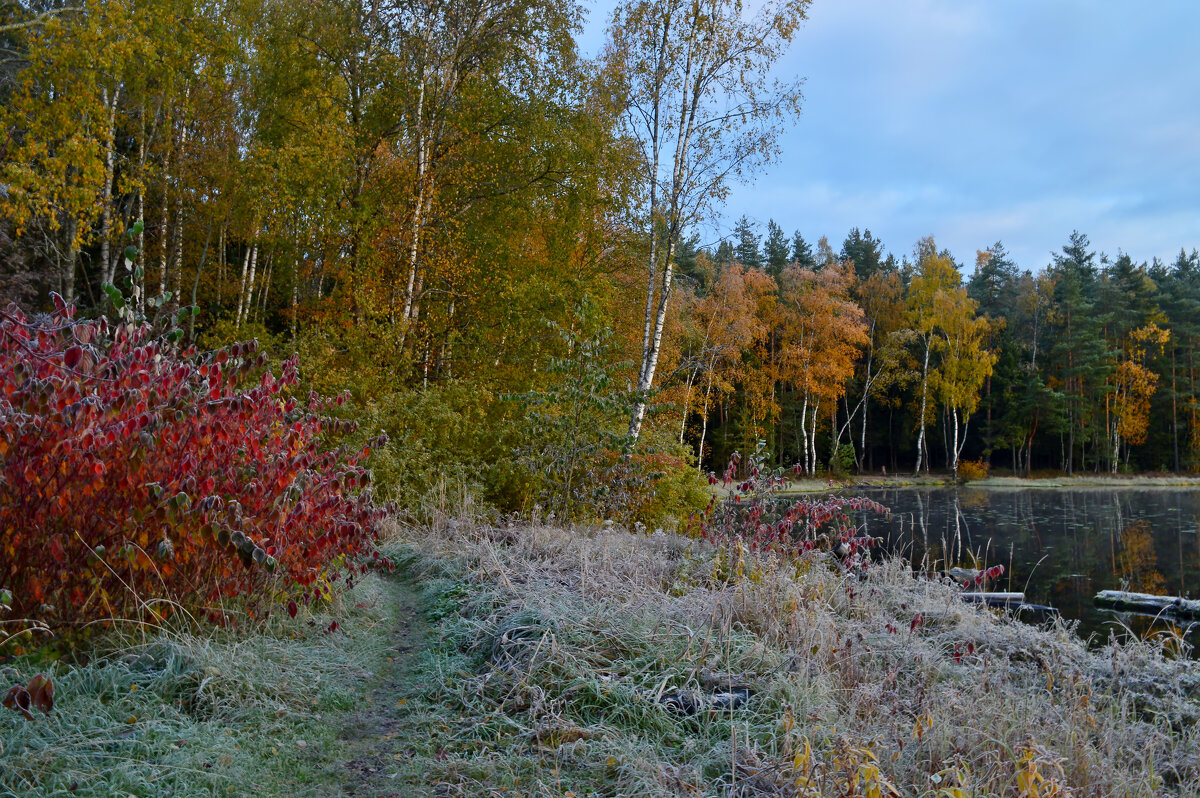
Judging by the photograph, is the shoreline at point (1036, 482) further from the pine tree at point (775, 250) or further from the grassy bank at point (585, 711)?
the grassy bank at point (585, 711)

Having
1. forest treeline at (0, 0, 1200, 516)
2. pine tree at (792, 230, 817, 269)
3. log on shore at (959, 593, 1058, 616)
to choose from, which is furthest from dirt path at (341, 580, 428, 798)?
pine tree at (792, 230, 817, 269)

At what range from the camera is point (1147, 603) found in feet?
25.2

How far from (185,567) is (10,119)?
938cm

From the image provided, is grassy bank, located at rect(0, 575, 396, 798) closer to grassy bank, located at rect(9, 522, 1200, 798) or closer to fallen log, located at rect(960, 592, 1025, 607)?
grassy bank, located at rect(9, 522, 1200, 798)

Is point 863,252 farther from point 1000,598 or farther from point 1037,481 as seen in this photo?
point 1000,598

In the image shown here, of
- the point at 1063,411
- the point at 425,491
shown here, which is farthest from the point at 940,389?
the point at 425,491

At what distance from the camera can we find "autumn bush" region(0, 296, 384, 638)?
9.32 ft

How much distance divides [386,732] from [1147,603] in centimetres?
815

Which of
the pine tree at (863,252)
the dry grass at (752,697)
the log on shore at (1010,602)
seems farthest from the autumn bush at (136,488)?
the pine tree at (863,252)

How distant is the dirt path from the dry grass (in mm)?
109

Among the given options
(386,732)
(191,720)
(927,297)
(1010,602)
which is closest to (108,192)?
(191,720)

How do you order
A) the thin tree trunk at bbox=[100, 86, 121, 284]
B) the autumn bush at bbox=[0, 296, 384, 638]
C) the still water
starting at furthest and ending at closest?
1. the thin tree trunk at bbox=[100, 86, 121, 284]
2. the still water
3. the autumn bush at bbox=[0, 296, 384, 638]

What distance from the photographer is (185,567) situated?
3338 millimetres

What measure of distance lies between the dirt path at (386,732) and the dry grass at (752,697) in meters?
0.11
